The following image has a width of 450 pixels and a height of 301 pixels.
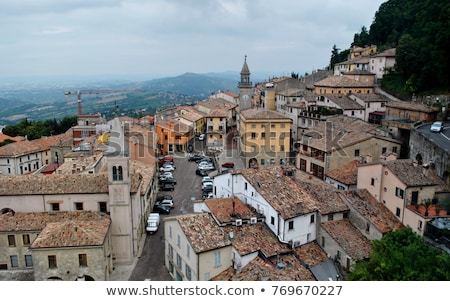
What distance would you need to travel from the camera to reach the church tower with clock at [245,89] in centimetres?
3825

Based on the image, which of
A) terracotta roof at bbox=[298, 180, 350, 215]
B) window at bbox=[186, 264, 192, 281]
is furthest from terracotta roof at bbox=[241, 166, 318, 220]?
window at bbox=[186, 264, 192, 281]

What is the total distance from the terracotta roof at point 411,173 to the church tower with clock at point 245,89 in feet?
70.2

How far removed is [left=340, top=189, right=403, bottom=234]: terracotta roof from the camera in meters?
17.1

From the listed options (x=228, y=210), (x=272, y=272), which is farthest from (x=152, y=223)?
(x=272, y=272)

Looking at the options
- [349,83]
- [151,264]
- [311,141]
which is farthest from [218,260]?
[349,83]

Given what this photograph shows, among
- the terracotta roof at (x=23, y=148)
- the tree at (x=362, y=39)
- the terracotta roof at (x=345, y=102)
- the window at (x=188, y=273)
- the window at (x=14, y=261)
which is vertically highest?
the tree at (x=362, y=39)

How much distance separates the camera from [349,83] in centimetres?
3762

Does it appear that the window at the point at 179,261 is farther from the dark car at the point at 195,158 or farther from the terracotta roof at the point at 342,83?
the terracotta roof at the point at 342,83

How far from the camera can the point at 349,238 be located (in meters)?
17.1

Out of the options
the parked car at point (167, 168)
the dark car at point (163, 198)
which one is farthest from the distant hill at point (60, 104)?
the dark car at point (163, 198)

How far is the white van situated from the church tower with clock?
19.5m

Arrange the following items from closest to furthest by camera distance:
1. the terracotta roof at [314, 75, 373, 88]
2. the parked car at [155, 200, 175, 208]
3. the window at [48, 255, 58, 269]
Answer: the window at [48, 255, 58, 269]
the parked car at [155, 200, 175, 208]
the terracotta roof at [314, 75, 373, 88]

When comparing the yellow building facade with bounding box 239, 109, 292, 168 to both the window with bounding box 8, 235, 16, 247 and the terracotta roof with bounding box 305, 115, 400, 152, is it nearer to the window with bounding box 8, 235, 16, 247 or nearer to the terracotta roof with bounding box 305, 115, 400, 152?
the terracotta roof with bounding box 305, 115, 400, 152

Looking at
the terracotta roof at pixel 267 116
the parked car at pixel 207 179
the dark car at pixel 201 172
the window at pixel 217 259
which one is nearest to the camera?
the window at pixel 217 259
